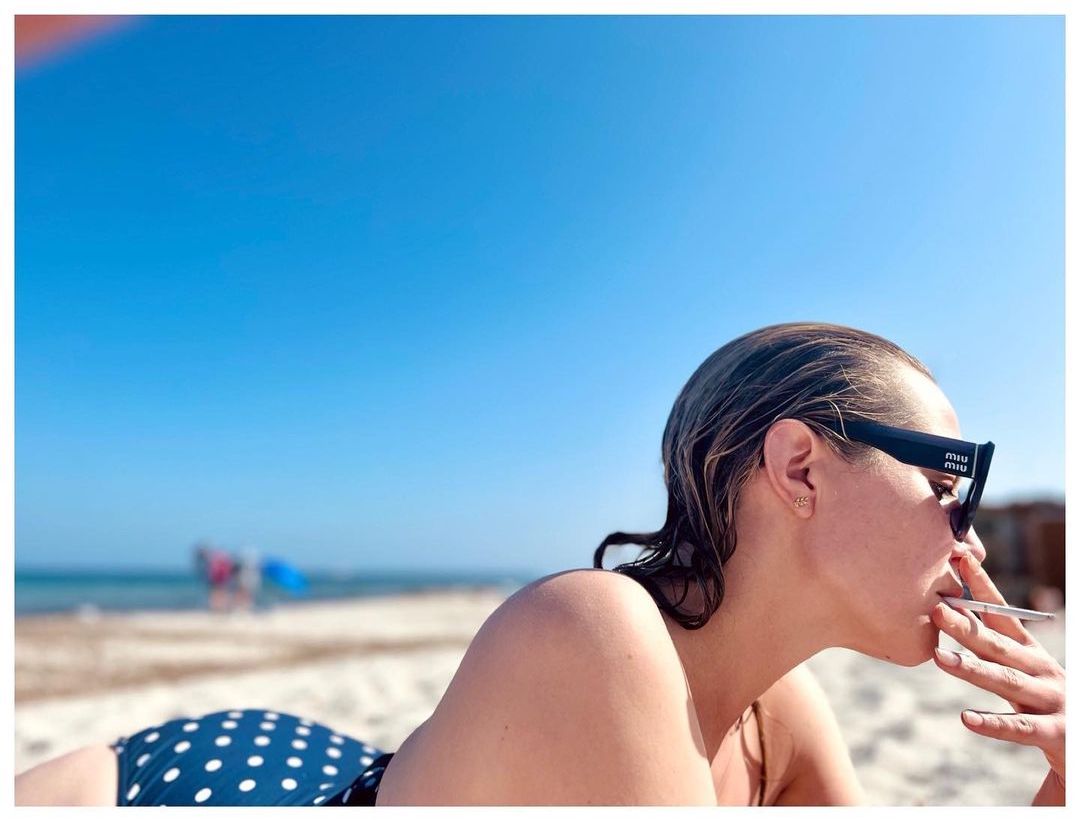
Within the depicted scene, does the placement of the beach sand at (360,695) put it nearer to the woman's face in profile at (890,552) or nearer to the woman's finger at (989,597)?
the woman's finger at (989,597)

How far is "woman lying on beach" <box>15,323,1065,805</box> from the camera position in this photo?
45.1 inches

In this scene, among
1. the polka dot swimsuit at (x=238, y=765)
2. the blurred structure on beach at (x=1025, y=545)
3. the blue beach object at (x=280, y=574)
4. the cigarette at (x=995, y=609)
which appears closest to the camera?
the cigarette at (x=995, y=609)

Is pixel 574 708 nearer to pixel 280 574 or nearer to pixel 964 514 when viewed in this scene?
pixel 964 514

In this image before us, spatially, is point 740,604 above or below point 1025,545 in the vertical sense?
above

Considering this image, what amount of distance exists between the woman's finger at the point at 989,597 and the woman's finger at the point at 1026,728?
0.17m

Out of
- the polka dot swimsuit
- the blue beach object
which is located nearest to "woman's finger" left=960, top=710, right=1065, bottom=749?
the polka dot swimsuit

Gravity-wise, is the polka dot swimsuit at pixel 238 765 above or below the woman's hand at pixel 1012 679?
Result: below

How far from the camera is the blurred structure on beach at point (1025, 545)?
1464cm

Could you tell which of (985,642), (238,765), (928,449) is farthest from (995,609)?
(238,765)

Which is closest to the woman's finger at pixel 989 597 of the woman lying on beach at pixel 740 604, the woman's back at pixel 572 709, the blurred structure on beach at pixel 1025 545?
the woman lying on beach at pixel 740 604

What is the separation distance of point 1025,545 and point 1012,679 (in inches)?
660

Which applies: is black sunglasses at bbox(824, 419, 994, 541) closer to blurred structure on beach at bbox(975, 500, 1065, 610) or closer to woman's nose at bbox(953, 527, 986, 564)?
woman's nose at bbox(953, 527, 986, 564)

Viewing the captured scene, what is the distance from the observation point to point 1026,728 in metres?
1.36

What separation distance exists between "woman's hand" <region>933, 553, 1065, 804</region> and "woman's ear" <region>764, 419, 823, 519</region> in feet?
1.02
